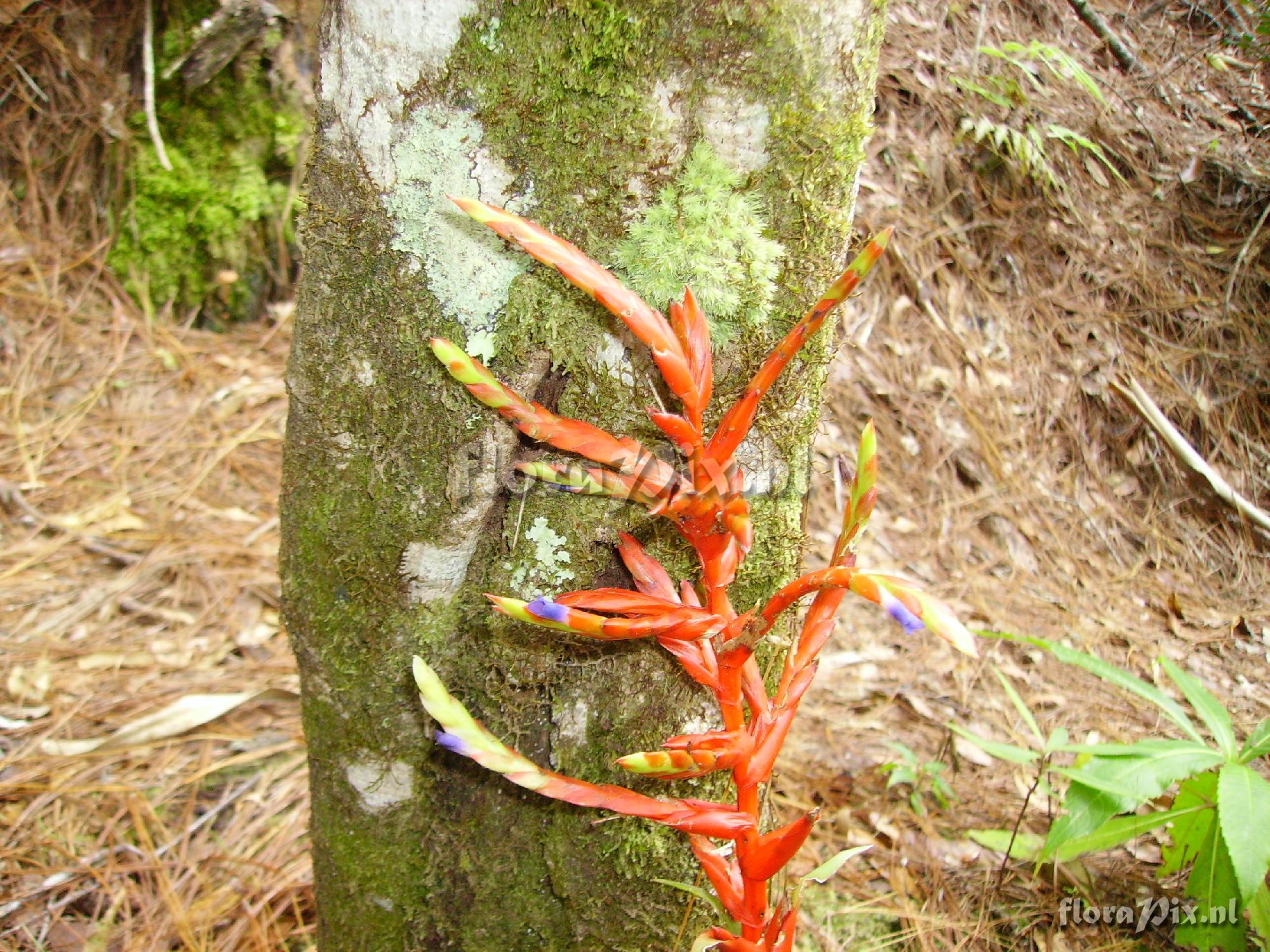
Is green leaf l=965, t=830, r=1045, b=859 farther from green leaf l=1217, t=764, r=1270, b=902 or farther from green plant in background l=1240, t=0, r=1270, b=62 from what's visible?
green plant in background l=1240, t=0, r=1270, b=62

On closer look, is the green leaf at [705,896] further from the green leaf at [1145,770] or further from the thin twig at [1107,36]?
the thin twig at [1107,36]

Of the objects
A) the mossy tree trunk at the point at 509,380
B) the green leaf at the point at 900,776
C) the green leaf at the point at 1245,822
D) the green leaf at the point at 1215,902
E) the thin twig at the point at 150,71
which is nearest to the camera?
the mossy tree trunk at the point at 509,380

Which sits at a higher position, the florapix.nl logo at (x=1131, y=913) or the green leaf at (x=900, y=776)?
the florapix.nl logo at (x=1131, y=913)

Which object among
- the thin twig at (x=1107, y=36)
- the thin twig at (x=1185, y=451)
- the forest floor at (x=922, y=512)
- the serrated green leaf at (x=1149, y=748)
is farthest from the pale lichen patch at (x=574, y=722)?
the thin twig at (x=1107, y=36)

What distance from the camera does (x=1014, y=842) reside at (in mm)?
1866

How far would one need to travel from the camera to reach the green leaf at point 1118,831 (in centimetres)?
166

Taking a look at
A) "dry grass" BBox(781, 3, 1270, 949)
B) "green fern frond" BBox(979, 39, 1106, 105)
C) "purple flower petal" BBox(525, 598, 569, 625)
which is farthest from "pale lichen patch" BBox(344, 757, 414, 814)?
"green fern frond" BBox(979, 39, 1106, 105)

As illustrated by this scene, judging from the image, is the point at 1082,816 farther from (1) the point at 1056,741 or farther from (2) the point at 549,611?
(2) the point at 549,611

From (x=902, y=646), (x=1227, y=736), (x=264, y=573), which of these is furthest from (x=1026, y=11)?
(x=264, y=573)

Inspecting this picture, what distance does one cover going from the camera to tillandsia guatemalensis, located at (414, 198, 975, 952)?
2.96ft

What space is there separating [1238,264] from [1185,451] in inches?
37.9

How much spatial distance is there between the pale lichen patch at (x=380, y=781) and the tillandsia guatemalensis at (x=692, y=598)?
37 centimetres

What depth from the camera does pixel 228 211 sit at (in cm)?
314

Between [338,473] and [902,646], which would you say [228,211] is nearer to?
[338,473]
